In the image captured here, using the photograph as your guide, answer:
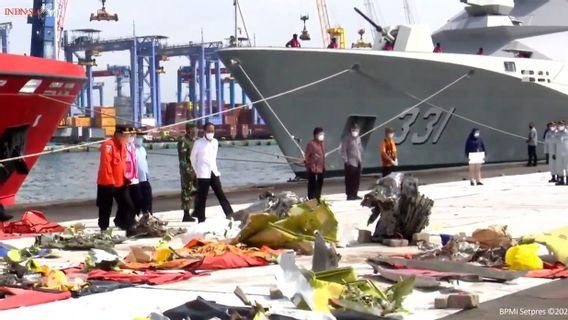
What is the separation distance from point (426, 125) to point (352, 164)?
10270 millimetres

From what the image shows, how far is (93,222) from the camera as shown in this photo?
1241cm

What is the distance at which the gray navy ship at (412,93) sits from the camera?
23578mm

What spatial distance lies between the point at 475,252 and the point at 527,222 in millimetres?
3245

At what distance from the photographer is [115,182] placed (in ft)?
34.6

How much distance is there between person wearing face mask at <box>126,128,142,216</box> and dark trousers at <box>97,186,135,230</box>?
19cm

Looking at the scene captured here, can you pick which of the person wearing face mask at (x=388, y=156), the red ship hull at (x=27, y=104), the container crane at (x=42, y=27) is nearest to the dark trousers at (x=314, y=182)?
the person wearing face mask at (x=388, y=156)

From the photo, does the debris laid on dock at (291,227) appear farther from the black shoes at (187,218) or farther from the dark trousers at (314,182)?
the dark trousers at (314,182)

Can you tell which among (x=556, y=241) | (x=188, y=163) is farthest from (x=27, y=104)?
(x=556, y=241)

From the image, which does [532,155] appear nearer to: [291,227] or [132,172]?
[132,172]

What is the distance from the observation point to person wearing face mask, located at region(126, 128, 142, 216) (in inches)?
427

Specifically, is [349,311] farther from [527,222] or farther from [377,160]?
[377,160]

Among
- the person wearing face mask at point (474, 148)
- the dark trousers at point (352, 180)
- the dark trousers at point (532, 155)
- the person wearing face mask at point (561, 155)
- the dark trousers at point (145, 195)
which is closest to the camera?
the dark trousers at point (145, 195)

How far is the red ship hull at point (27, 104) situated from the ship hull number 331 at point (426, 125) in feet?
36.4

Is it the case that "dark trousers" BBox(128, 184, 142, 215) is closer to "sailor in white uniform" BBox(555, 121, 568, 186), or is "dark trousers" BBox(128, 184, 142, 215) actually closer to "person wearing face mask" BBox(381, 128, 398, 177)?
"person wearing face mask" BBox(381, 128, 398, 177)
